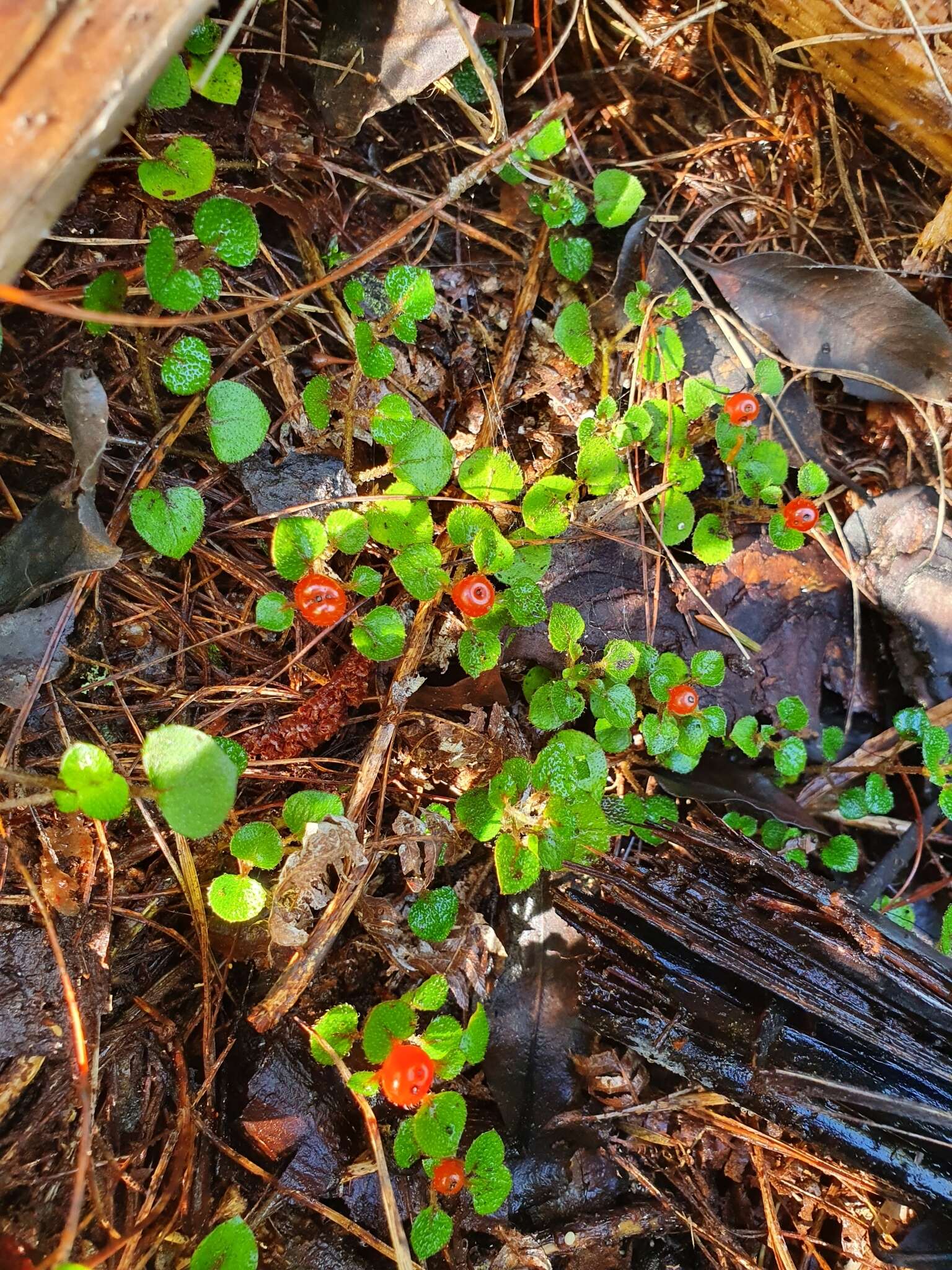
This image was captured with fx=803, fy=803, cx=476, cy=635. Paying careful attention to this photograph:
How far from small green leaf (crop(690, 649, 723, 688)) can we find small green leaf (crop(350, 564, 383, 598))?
1.07 meters

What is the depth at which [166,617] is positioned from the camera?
2.26 metres

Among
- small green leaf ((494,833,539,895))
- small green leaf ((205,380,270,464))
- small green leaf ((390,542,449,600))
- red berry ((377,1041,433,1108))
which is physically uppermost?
small green leaf ((205,380,270,464))

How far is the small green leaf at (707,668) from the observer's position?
2.61 meters

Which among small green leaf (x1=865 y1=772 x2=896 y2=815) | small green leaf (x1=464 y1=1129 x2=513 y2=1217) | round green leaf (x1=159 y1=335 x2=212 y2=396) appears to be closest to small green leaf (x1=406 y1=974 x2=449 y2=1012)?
small green leaf (x1=464 y1=1129 x2=513 y2=1217)

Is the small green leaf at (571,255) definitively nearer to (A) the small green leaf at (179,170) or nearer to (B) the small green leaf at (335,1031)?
(A) the small green leaf at (179,170)

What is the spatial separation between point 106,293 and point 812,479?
7.37 ft

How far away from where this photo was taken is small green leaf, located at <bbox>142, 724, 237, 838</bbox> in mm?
1766

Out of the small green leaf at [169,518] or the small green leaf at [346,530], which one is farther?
the small green leaf at [346,530]

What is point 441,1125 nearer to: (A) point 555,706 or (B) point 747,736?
(A) point 555,706

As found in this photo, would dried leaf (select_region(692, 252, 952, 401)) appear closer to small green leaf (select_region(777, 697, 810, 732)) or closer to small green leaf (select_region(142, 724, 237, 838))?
small green leaf (select_region(777, 697, 810, 732))

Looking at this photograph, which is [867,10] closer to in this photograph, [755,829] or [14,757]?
[755,829]

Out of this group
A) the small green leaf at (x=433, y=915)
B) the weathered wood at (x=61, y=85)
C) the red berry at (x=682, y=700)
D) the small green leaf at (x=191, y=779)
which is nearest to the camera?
the weathered wood at (x=61, y=85)

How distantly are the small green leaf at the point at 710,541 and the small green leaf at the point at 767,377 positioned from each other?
1.59ft

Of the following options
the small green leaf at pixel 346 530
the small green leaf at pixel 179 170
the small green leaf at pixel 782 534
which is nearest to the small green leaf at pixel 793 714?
the small green leaf at pixel 782 534
